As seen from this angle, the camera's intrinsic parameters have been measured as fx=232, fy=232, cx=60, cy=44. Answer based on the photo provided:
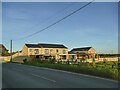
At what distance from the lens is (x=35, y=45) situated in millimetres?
91188

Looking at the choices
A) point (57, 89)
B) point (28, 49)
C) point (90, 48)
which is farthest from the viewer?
point (90, 48)

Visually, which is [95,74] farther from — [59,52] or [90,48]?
[90,48]

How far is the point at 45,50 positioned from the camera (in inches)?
3590

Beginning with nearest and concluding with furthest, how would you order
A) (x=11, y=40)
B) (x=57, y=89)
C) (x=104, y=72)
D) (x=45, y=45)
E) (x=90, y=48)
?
(x=57, y=89) < (x=104, y=72) < (x=11, y=40) < (x=45, y=45) < (x=90, y=48)

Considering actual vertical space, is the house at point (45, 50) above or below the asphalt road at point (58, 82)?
above

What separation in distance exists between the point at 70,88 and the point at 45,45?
269 feet

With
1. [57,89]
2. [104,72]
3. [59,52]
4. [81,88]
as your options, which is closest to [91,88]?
[81,88]

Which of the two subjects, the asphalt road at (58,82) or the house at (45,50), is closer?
the asphalt road at (58,82)

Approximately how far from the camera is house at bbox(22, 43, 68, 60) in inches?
3438

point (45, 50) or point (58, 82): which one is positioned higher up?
point (45, 50)

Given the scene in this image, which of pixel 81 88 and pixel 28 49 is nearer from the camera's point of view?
pixel 81 88

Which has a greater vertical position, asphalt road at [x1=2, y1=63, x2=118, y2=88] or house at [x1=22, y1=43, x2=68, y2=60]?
house at [x1=22, y1=43, x2=68, y2=60]

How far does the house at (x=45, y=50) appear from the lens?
3438 inches

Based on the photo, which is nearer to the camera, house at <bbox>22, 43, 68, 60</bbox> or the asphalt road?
the asphalt road
